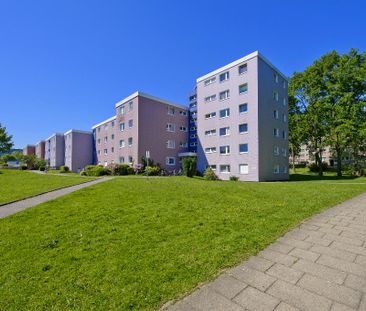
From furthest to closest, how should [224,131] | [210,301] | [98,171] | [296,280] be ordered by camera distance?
[224,131]
[98,171]
[296,280]
[210,301]

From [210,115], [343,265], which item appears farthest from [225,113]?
[343,265]

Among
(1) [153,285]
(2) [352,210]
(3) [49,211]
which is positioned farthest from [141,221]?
(2) [352,210]

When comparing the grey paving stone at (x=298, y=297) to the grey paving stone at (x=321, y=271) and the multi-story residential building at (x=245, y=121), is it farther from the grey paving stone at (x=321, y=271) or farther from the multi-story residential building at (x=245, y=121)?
the multi-story residential building at (x=245, y=121)

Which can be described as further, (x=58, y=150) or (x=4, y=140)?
(x=58, y=150)

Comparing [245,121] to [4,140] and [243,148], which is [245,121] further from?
Result: [4,140]

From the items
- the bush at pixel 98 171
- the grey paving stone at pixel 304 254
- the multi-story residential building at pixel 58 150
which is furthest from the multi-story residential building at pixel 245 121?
the multi-story residential building at pixel 58 150

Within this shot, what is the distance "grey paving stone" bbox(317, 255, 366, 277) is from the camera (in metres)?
3.70

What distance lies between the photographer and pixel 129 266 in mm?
3834

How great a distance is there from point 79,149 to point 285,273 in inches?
2177

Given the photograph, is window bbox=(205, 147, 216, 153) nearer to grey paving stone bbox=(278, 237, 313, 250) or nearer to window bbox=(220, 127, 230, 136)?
window bbox=(220, 127, 230, 136)

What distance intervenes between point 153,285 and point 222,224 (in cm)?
328

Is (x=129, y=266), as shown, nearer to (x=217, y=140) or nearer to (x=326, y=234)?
(x=326, y=234)

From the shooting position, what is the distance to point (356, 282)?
3.36 m

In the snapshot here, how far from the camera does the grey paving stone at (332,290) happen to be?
9.56 ft
